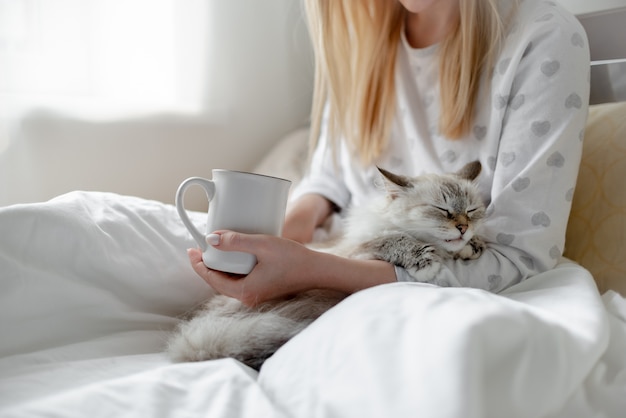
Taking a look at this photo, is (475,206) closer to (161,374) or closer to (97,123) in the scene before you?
(161,374)

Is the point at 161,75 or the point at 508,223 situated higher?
the point at 161,75

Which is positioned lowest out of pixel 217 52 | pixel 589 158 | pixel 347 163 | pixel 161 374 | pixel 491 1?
pixel 161 374

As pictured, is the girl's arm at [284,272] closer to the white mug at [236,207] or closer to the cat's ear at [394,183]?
the white mug at [236,207]

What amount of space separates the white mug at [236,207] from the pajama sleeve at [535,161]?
273 millimetres

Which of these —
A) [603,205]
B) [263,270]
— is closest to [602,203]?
[603,205]

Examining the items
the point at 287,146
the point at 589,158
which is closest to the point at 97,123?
the point at 287,146

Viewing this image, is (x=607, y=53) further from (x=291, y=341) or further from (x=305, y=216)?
(x=291, y=341)

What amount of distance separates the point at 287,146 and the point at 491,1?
104 centimetres

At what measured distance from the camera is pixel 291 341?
728 millimetres

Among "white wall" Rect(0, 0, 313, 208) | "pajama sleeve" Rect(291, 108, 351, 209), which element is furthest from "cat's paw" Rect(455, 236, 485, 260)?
"white wall" Rect(0, 0, 313, 208)

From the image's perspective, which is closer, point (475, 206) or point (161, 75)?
point (475, 206)

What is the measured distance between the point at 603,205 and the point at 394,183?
51cm

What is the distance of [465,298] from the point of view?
638mm

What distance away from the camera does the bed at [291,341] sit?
550mm
